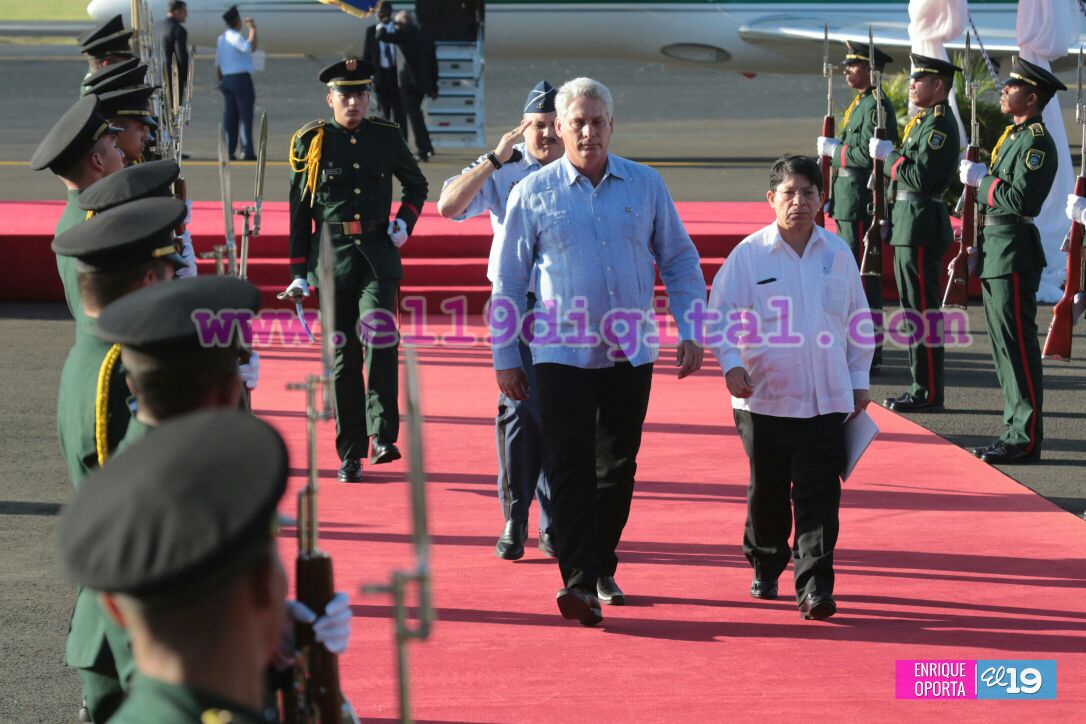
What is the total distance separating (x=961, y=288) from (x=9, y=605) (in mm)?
4830

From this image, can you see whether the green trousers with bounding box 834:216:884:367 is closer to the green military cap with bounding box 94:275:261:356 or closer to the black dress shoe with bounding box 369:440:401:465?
the black dress shoe with bounding box 369:440:401:465

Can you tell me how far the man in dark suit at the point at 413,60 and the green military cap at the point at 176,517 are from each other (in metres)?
16.9

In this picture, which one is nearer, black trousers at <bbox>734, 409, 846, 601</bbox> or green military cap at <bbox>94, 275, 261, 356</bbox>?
green military cap at <bbox>94, 275, 261, 356</bbox>

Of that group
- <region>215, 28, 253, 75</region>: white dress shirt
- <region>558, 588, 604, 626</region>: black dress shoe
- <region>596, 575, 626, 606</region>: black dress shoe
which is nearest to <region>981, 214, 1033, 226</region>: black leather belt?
<region>596, 575, 626, 606</region>: black dress shoe

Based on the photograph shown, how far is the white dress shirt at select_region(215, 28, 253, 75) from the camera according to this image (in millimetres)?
17953

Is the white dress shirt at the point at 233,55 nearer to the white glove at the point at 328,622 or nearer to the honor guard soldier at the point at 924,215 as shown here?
the honor guard soldier at the point at 924,215

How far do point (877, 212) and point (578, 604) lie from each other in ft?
15.4

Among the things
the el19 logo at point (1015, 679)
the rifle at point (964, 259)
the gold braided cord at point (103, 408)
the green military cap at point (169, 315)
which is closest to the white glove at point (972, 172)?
the rifle at point (964, 259)

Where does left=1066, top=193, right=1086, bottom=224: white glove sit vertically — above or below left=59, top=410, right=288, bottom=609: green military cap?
above

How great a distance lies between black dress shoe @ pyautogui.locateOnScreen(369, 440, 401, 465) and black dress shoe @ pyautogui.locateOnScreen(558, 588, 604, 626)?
234cm

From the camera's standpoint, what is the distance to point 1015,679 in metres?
4.62

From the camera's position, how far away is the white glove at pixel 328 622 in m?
2.35

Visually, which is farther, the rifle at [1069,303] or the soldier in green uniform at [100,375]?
the rifle at [1069,303]

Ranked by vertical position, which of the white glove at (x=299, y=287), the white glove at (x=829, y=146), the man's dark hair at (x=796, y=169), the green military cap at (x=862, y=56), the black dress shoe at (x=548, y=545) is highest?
the green military cap at (x=862, y=56)
